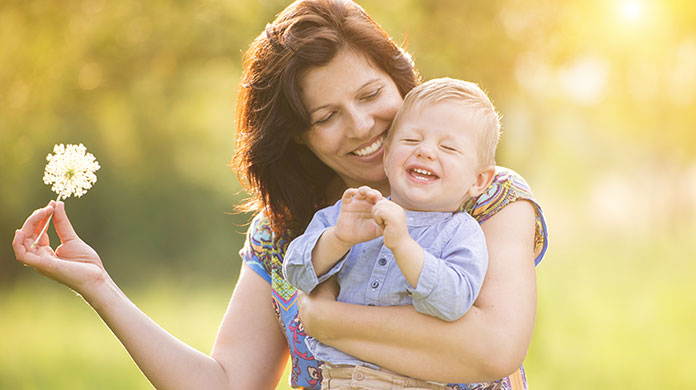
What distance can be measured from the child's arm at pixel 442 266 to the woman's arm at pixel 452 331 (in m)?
0.07

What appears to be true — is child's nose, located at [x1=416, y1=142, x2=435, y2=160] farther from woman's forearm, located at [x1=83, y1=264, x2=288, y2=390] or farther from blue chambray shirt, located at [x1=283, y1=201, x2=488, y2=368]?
woman's forearm, located at [x1=83, y1=264, x2=288, y2=390]

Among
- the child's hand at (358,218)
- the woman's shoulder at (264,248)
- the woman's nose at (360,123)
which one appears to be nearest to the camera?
the child's hand at (358,218)

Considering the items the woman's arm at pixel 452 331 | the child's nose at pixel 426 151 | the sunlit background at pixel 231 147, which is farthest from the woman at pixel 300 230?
the sunlit background at pixel 231 147

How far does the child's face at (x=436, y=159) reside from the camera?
1.88 metres

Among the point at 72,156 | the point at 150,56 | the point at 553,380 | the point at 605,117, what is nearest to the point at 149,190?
the point at 150,56

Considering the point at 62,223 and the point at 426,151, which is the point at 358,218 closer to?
the point at 426,151

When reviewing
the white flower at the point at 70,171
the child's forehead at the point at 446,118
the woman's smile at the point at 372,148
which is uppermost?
the woman's smile at the point at 372,148

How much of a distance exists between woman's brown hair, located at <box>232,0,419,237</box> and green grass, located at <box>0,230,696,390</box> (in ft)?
13.6

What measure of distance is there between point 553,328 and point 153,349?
17.7ft

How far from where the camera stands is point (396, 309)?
188 cm

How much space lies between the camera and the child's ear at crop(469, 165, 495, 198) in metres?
1.97

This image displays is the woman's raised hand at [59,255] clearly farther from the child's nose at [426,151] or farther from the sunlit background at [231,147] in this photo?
the sunlit background at [231,147]

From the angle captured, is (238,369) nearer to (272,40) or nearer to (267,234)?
(267,234)

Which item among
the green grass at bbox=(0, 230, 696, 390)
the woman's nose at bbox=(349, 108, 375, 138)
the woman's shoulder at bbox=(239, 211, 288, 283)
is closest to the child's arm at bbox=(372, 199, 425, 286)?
the woman's nose at bbox=(349, 108, 375, 138)
